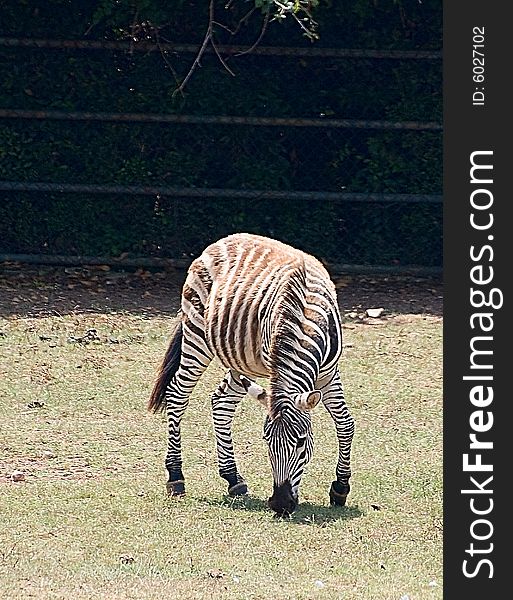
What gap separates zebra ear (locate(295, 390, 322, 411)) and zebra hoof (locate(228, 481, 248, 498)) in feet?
2.56

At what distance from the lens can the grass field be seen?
5.67 meters

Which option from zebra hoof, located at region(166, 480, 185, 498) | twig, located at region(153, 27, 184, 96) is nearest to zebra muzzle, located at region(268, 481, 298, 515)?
zebra hoof, located at region(166, 480, 185, 498)

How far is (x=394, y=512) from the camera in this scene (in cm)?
671

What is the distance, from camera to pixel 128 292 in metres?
11.4

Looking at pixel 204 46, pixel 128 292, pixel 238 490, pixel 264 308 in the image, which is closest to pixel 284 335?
pixel 264 308

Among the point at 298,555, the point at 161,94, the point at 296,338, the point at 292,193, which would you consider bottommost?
the point at 298,555

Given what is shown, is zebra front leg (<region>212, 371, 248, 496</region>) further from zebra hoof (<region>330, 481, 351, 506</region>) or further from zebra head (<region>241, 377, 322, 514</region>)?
zebra head (<region>241, 377, 322, 514</region>)

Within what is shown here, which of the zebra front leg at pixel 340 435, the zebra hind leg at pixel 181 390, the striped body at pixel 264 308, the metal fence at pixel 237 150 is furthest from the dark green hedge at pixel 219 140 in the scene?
the zebra front leg at pixel 340 435

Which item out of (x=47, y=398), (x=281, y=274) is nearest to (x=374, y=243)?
(x=47, y=398)

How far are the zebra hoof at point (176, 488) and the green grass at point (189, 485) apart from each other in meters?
0.06

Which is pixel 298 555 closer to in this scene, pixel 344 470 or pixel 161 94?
pixel 344 470

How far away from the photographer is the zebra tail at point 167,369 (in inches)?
288

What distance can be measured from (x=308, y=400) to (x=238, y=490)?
869 mm

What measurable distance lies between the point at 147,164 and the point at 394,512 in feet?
19.0
